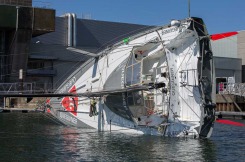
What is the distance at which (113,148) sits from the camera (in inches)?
797

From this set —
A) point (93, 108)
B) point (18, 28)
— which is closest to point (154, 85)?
point (93, 108)

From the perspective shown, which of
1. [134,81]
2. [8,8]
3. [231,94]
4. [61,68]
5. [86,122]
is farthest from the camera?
[61,68]

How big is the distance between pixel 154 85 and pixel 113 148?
4014mm

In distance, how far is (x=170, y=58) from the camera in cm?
2341

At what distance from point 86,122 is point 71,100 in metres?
1.98

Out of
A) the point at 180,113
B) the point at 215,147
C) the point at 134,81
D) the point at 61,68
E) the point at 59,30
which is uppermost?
the point at 59,30

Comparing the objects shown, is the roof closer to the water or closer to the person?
the person

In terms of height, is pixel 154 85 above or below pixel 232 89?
below

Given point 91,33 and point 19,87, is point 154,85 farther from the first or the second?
point 91,33

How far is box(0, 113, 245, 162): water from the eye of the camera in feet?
58.8

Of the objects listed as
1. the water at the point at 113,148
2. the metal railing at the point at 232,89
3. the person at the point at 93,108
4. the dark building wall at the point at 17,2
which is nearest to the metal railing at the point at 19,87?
the person at the point at 93,108

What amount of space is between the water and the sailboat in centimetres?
91

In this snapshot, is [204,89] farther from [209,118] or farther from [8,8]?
[8,8]

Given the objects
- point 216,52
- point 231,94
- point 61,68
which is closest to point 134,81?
point 231,94
